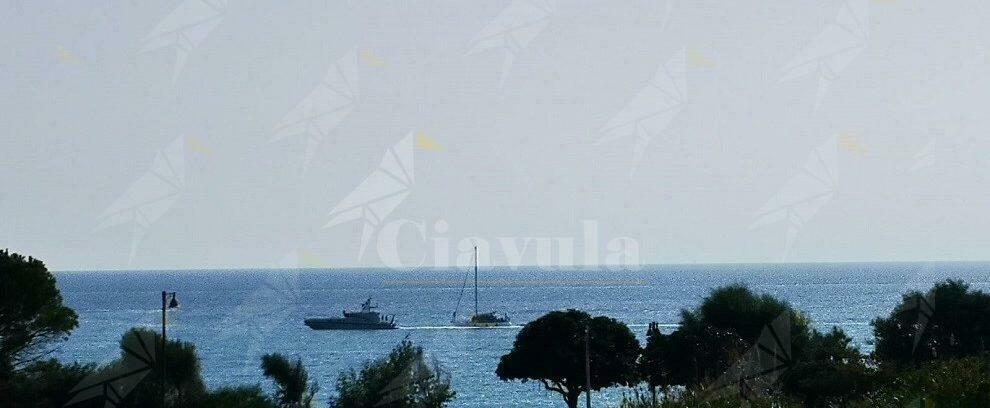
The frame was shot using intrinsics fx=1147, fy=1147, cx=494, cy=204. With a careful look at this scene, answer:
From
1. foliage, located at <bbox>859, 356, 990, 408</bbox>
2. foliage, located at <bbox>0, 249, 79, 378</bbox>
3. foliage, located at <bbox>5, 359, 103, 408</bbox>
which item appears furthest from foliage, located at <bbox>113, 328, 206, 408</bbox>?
foliage, located at <bbox>859, 356, 990, 408</bbox>

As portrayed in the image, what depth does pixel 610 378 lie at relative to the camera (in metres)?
48.2

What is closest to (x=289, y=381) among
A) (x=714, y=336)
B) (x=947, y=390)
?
(x=714, y=336)

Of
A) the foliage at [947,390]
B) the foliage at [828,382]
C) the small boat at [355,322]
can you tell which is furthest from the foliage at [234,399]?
the small boat at [355,322]

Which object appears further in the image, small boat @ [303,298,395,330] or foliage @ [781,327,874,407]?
small boat @ [303,298,395,330]

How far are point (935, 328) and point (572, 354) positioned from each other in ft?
48.7

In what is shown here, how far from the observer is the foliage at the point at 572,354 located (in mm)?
48094

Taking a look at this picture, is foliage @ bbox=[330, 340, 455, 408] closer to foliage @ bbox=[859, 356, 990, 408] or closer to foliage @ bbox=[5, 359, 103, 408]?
foliage @ bbox=[5, 359, 103, 408]

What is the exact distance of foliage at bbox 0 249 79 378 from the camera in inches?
1324

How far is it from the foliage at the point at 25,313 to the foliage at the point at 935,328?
102ft

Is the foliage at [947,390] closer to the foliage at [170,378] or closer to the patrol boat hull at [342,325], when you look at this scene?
the foliage at [170,378]

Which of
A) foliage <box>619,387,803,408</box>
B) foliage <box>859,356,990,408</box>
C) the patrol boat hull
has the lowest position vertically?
the patrol boat hull

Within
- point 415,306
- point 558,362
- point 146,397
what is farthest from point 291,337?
point 146,397

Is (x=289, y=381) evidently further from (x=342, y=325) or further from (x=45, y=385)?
(x=342, y=325)

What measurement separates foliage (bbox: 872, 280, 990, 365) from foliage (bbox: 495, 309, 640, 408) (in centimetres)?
1037
